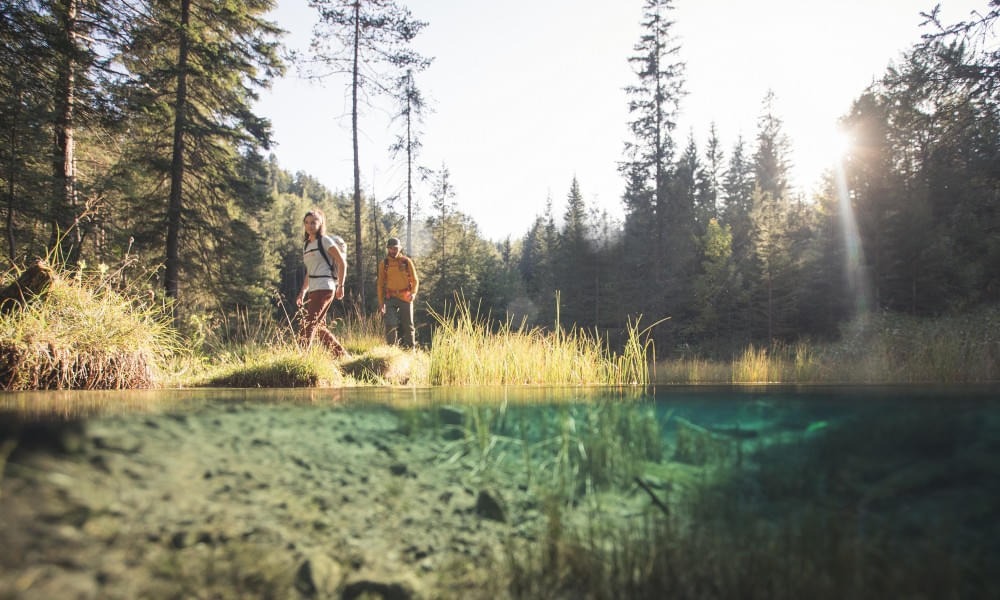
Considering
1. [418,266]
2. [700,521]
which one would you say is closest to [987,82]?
[700,521]

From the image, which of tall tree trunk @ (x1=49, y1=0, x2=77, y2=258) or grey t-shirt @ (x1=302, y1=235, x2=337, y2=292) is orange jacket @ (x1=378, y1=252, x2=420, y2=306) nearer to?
grey t-shirt @ (x1=302, y1=235, x2=337, y2=292)

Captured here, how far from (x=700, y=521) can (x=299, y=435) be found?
219 cm

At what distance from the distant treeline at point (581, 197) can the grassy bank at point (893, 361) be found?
13.4 feet

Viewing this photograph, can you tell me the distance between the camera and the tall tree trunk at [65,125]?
10.4m

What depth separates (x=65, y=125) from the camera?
439 inches

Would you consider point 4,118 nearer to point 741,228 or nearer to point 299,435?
point 299,435

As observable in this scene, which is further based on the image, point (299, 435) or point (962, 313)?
point (962, 313)

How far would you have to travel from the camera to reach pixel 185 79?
13.6 metres

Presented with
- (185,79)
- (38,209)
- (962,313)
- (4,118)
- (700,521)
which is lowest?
(700,521)

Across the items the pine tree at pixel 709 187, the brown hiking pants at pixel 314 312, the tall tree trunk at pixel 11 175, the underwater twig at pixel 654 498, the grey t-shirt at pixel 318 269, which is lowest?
the underwater twig at pixel 654 498

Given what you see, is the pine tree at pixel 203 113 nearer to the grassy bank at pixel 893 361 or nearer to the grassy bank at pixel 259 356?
the grassy bank at pixel 259 356

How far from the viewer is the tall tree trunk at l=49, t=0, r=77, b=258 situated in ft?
34.0

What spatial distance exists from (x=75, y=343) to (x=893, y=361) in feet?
62.1

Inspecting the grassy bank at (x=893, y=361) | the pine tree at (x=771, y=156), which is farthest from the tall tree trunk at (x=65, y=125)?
the pine tree at (x=771, y=156)
